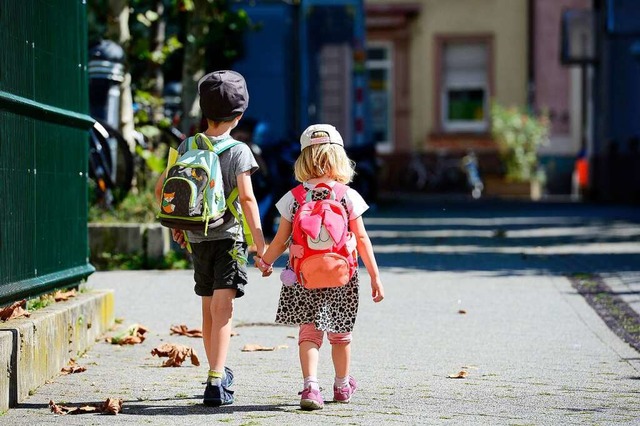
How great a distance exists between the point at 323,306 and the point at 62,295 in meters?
1.95

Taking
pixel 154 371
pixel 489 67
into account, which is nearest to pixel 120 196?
pixel 154 371

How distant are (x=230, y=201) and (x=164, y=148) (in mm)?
8296

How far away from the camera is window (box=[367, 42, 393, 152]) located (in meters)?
37.6

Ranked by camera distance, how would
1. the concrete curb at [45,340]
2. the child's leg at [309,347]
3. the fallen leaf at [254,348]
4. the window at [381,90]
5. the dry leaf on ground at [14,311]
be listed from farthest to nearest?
1. the window at [381,90]
2. the fallen leaf at [254,348]
3. the dry leaf on ground at [14,311]
4. the child's leg at [309,347]
5. the concrete curb at [45,340]

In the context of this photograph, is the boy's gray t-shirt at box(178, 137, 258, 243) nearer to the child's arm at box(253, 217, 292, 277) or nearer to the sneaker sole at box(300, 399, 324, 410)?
the child's arm at box(253, 217, 292, 277)

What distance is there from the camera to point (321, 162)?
6.34 m

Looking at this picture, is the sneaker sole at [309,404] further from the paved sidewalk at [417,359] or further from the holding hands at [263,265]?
the holding hands at [263,265]

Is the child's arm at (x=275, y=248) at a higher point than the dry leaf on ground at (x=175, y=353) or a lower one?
higher

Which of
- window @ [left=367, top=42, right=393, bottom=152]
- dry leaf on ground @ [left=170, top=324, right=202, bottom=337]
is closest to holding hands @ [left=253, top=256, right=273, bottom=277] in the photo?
dry leaf on ground @ [left=170, top=324, right=202, bottom=337]

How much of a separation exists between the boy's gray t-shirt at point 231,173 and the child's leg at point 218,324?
23cm

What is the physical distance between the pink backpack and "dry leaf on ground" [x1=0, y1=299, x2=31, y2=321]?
4.13ft

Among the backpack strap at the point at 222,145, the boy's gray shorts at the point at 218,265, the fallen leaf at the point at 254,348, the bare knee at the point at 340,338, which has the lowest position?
the fallen leaf at the point at 254,348

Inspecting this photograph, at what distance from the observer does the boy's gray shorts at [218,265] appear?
6.48m

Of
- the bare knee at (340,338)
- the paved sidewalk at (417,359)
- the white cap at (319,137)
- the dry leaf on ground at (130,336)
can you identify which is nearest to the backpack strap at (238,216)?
the white cap at (319,137)
